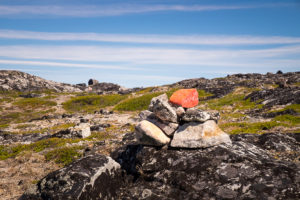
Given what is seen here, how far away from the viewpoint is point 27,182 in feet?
44.6

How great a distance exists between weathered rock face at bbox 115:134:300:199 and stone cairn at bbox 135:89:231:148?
41 cm

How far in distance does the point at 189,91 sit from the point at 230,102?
36877 mm

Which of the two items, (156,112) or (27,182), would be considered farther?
(27,182)

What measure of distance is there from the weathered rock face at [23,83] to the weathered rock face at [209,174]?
118 meters

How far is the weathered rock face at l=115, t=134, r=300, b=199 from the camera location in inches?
296

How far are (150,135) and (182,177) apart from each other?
2.66 metres

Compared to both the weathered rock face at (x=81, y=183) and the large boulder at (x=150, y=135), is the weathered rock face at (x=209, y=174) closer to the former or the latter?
the large boulder at (x=150, y=135)

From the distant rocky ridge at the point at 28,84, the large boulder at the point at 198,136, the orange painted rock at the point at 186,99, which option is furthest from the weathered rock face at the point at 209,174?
the distant rocky ridge at the point at 28,84

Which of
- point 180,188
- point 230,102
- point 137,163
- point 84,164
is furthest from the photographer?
point 230,102

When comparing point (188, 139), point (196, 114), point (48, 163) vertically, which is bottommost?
point (48, 163)

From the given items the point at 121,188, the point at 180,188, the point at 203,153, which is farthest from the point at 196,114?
the point at 121,188

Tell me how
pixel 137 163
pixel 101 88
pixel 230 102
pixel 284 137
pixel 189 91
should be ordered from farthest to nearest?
pixel 101 88 < pixel 230 102 < pixel 284 137 < pixel 189 91 < pixel 137 163

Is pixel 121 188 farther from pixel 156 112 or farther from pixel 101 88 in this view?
pixel 101 88

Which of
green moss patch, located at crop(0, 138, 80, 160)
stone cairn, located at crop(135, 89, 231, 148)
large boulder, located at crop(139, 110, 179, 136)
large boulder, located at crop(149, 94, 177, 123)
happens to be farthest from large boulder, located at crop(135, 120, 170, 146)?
green moss patch, located at crop(0, 138, 80, 160)
